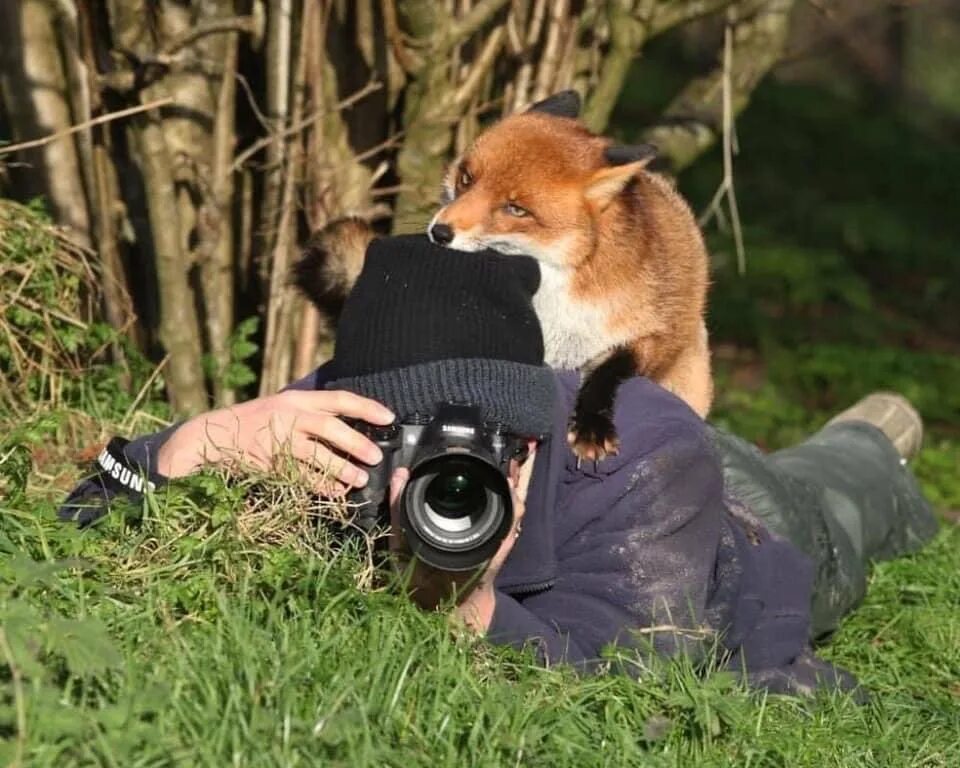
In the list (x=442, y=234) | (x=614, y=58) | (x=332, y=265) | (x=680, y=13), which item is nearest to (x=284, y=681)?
(x=332, y=265)

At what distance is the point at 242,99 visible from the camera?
5730 mm

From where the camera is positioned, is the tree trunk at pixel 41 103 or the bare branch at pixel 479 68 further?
the bare branch at pixel 479 68

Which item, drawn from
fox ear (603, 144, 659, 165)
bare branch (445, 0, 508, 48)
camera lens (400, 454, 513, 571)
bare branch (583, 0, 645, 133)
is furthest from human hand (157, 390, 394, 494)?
bare branch (583, 0, 645, 133)

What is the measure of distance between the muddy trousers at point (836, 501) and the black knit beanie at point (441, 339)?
1.44 metres

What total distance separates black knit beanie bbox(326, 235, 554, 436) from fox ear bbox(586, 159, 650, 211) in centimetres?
129

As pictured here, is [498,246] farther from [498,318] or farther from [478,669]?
[478,669]

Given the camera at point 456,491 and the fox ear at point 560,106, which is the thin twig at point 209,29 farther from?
the camera at point 456,491

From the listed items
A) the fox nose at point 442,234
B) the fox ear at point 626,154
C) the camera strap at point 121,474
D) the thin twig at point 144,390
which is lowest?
the thin twig at point 144,390

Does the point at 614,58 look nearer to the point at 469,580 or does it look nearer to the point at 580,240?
the point at 580,240

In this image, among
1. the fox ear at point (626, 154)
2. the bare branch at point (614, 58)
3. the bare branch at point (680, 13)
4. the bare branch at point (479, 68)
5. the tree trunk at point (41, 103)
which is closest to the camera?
the fox ear at point (626, 154)

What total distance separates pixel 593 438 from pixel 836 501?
6.34ft

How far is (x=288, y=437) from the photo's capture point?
11.2 ft

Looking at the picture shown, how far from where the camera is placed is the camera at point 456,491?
10.0ft

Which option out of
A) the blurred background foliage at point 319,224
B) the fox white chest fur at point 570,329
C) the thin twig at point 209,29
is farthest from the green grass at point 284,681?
the thin twig at point 209,29
